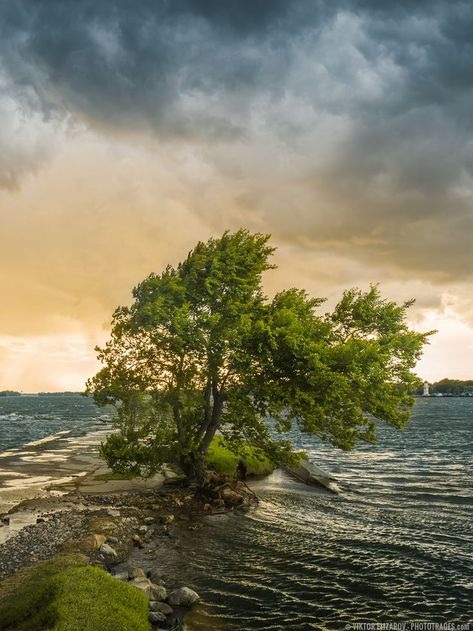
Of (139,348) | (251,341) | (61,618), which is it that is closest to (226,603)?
(61,618)

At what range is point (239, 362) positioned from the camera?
25.9 meters

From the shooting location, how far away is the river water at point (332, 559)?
13922 millimetres

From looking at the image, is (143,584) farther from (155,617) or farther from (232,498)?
(232,498)

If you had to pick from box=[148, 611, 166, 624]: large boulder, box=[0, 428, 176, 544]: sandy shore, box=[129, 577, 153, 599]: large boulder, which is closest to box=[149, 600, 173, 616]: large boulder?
box=[129, 577, 153, 599]: large boulder

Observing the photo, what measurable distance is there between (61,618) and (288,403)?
16102 millimetres

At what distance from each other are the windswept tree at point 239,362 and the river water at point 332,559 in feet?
15.2

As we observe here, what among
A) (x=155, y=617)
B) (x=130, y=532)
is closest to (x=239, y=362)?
(x=130, y=532)

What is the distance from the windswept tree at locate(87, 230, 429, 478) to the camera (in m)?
24.3

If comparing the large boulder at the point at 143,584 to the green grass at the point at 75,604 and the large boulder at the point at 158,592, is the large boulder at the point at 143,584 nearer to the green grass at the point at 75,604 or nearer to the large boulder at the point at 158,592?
the large boulder at the point at 158,592

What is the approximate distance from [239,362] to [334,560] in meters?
11.0

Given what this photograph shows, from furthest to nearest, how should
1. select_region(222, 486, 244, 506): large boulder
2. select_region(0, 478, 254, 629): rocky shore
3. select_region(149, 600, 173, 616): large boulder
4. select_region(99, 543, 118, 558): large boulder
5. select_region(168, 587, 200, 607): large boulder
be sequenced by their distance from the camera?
1. select_region(222, 486, 244, 506): large boulder
2. select_region(99, 543, 118, 558): large boulder
3. select_region(0, 478, 254, 629): rocky shore
4. select_region(168, 587, 200, 607): large boulder
5. select_region(149, 600, 173, 616): large boulder

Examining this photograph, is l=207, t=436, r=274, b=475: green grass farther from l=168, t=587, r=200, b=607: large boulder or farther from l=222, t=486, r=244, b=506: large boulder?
l=168, t=587, r=200, b=607: large boulder

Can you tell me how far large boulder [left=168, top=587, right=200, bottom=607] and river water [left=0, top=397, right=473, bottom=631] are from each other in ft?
1.61

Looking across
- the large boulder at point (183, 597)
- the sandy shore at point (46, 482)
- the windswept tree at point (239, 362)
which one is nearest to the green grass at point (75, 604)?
the large boulder at point (183, 597)
